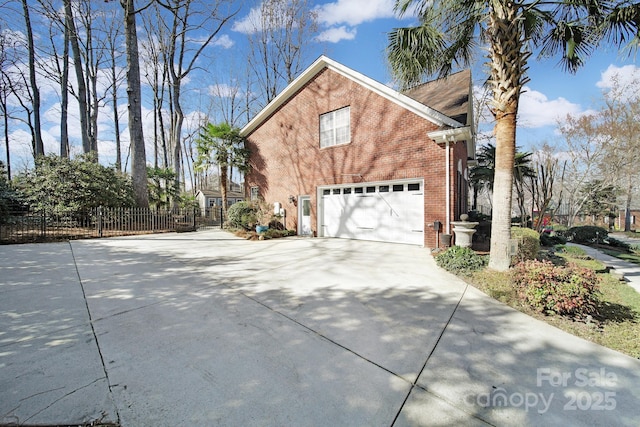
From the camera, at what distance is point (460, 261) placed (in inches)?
232

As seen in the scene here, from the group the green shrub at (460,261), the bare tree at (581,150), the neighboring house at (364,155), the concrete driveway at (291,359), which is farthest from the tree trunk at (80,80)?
the bare tree at (581,150)

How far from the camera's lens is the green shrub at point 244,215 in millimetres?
12914

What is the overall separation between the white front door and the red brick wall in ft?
0.90

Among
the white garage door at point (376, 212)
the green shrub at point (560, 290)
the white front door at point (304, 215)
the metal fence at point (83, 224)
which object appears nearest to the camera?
the green shrub at point (560, 290)

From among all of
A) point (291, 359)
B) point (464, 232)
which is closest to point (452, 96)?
point (464, 232)

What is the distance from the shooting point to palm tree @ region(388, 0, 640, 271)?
18.1 feet

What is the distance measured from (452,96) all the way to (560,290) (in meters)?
9.76

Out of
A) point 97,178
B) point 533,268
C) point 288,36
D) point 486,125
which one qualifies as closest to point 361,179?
point 533,268

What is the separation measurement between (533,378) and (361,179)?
8573 millimetres

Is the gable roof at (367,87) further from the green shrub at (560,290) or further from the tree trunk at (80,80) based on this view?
the tree trunk at (80,80)

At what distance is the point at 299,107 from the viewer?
12.6 meters

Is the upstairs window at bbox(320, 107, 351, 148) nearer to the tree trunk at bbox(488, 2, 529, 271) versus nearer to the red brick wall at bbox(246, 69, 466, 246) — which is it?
the red brick wall at bbox(246, 69, 466, 246)

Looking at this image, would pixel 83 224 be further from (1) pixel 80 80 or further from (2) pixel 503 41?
(2) pixel 503 41

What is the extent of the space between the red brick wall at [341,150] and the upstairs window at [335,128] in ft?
0.72
